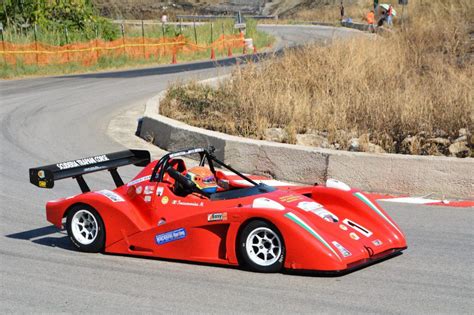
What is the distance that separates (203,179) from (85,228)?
1323 mm

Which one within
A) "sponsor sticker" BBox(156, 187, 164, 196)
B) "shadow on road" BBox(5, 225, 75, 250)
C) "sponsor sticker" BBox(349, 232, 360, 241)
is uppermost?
"sponsor sticker" BBox(156, 187, 164, 196)

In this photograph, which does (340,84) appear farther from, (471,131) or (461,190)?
(461,190)

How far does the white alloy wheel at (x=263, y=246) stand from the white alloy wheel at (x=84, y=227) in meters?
1.78

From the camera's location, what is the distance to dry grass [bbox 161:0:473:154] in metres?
12.3

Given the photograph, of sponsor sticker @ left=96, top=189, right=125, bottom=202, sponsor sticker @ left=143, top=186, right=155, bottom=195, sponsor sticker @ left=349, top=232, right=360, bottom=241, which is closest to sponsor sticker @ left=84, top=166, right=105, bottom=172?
sponsor sticker @ left=96, top=189, right=125, bottom=202

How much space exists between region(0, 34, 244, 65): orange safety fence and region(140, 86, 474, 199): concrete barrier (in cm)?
2005

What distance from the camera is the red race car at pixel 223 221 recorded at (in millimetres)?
7074

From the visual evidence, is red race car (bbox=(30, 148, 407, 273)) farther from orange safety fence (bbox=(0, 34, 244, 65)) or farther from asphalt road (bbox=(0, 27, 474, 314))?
orange safety fence (bbox=(0, 34, 244, 65))

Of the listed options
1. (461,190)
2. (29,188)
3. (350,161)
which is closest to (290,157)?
(350,161)

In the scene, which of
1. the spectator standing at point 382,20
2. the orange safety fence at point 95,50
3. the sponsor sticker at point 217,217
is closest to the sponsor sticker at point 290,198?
the sponsor sticker at point 217,217

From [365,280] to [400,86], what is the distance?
9774 millimetres

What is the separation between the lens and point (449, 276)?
23.5ft

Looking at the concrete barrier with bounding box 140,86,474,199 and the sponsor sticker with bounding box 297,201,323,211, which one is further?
the concrete barrier with bounding box 140,86,474,199

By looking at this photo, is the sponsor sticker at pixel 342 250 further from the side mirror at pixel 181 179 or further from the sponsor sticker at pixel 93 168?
the sponsor sticker at pixel 93 168
